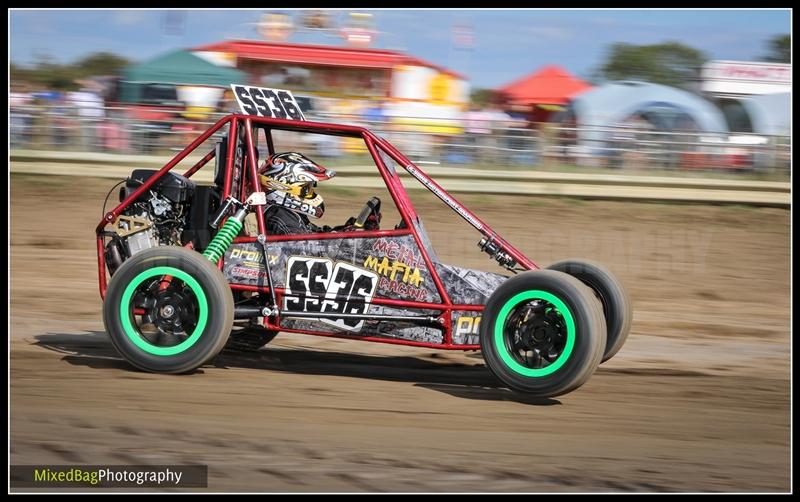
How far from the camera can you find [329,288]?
534 centimetres

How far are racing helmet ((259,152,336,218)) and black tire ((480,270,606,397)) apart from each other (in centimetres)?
138

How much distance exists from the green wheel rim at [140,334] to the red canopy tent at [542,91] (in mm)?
9400

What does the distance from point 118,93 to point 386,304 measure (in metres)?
9.49

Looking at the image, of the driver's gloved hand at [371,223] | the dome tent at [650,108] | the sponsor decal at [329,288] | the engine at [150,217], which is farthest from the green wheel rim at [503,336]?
the dome tent at [650,108]

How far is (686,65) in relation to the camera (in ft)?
51.6

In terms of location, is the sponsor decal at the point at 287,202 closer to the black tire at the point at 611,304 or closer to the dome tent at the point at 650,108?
the black tire at the point at 611,304

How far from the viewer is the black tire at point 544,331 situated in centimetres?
477

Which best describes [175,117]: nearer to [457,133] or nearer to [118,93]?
[118,93]

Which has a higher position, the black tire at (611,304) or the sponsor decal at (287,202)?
the sponsor decal at (287,202)

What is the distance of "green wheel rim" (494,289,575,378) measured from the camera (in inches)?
190

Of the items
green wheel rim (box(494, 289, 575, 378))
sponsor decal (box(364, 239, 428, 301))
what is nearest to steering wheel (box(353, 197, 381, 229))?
sponsor decal (box(364, 239, 428, 301))

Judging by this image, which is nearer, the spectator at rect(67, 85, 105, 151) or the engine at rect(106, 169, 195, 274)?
the engine at rect(106, 169, 195, 274)

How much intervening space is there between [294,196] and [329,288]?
2.30 feet

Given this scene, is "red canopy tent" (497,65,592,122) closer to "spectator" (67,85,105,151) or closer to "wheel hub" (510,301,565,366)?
"spectator" (67,85,105,151)
